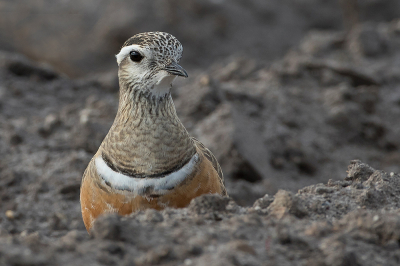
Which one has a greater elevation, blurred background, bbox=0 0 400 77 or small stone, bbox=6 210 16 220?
blurred background, bbox=0 0 400 77

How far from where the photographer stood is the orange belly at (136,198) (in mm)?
3812

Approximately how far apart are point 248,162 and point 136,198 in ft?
8.77

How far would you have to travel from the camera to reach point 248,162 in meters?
6.26

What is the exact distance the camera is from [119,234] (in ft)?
9.12

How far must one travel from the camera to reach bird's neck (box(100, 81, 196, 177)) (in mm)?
3898

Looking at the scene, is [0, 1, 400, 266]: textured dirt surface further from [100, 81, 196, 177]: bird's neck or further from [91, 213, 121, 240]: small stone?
[100, 81, 196, 177]: bird's neck

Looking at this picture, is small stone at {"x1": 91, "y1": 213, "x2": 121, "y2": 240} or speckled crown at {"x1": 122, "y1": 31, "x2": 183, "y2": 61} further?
speckled crown at {"x1": 122, "y1": 31, "x2": 183, "y2": 61}

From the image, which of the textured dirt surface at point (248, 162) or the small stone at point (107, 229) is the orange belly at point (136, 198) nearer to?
the textured dirt surface at point (248, 162)

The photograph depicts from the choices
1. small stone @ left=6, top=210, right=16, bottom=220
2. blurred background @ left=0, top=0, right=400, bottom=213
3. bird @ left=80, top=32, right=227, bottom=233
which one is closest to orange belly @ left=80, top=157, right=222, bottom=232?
bird @ left=80, top=32, right=227, bottom=233

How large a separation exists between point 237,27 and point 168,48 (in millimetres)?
9046

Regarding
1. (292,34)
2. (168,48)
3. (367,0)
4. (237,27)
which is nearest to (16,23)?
(237,27)

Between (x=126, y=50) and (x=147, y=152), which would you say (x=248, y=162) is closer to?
(x=147, y=152)

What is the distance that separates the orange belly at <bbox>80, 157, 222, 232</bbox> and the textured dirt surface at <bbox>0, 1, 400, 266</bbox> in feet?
1.55

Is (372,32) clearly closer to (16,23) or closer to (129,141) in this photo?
(129,141)
